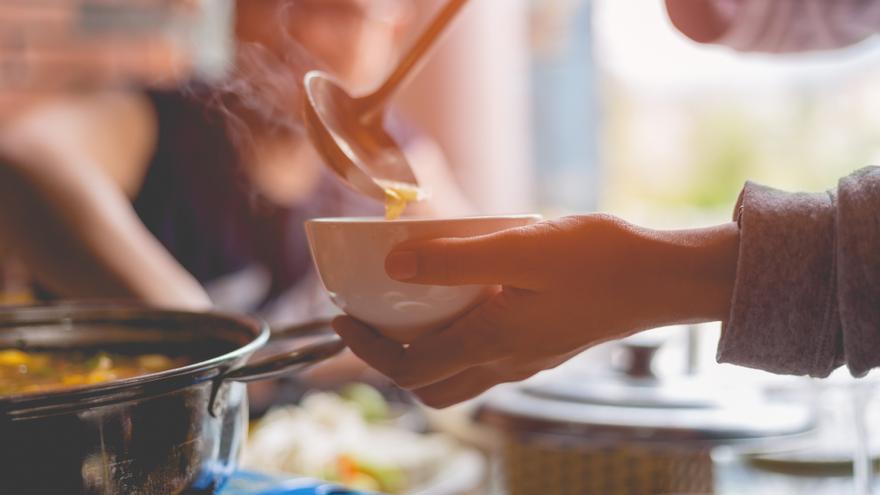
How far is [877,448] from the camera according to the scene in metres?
1.25

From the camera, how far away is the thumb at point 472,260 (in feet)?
2.04

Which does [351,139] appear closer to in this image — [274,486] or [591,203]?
[274,486]

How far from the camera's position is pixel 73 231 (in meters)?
1.34

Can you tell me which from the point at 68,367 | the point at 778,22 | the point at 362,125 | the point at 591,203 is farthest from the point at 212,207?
the point at 591,203

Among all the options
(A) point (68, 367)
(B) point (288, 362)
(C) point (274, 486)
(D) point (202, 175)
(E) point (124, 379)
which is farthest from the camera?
(D) point (202, 175)

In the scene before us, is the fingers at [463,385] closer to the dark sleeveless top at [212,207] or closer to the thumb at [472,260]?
the thumb at [472,260]

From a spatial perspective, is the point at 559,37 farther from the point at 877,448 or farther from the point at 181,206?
the point at 877,448

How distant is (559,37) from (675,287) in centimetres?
418

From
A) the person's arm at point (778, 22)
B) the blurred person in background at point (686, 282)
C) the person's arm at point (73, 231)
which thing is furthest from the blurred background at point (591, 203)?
the person's arm at point (73, 231)

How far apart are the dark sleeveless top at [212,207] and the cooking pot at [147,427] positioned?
139 centimetres

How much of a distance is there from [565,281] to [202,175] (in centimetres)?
178

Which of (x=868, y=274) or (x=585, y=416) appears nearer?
(x=868, y=274)

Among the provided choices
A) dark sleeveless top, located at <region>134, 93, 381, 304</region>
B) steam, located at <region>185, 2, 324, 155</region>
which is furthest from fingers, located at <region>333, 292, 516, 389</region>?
dark sleeveless top, located at <region>134, 93, 381, 304</region>

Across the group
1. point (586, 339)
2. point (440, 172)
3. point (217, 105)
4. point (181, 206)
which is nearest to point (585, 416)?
point (586, 339)
